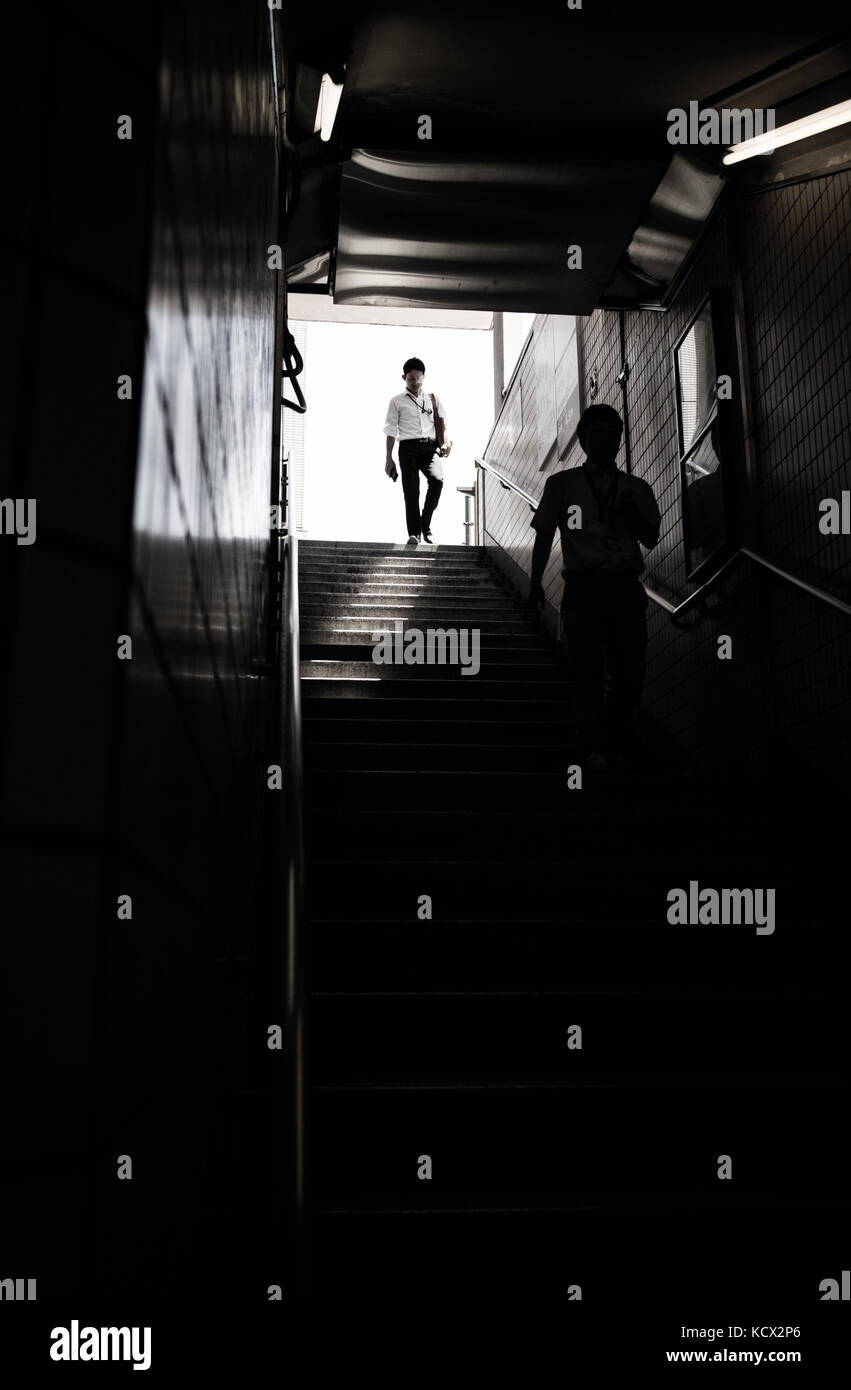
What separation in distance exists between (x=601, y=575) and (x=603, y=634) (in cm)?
23

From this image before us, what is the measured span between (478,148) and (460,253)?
878 mm

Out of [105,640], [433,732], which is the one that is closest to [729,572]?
[433,732]

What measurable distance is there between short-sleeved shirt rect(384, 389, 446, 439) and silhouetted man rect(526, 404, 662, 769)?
434cm

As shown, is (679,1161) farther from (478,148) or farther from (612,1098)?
(478,148)

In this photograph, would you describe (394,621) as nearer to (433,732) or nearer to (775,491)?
(433,732)

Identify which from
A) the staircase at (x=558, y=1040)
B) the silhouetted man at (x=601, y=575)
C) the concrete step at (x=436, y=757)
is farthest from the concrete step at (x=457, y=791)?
the silhouetted man at (x=601, y=575)

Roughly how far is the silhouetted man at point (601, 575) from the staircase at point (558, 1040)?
1.14 feet

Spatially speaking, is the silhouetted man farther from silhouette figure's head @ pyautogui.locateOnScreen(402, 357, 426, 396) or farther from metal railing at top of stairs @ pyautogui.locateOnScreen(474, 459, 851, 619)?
silhouette figure's head @ pyautogui.locateOnScreen(402, 357, 426, 396)

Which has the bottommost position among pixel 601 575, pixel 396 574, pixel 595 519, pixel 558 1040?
pixel 558 1040

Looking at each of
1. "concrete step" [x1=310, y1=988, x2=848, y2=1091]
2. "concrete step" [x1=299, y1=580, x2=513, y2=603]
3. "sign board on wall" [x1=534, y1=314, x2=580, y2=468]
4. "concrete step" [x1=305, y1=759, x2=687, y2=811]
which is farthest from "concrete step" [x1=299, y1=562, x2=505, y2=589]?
"concrete step" [x1=310, y1=988, x2=848, y2=1091]

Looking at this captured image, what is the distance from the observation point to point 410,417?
29.0ft

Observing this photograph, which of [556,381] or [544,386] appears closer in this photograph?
[556,381]

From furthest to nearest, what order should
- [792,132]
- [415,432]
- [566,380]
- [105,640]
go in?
[415,432] < [566,380] < [792,132] < [105,640]

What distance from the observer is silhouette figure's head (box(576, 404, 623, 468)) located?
4562mm
